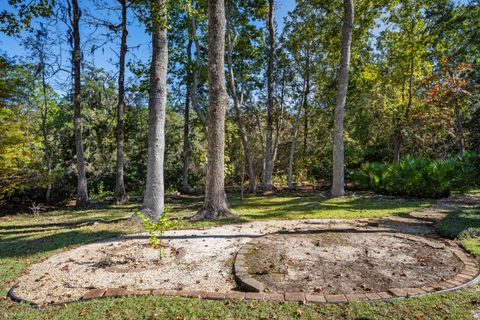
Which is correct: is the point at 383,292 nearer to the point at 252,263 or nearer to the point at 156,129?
the point at 252,263

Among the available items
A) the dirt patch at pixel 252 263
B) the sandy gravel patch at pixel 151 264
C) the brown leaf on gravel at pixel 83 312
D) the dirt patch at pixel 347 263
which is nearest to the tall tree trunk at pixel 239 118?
the sandy gravel patch at pixel 151 264

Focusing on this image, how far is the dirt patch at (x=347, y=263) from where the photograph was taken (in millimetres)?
3006

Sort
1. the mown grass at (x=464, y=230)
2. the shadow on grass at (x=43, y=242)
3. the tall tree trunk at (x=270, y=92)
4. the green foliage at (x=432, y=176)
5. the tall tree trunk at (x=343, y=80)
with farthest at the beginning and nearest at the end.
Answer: the tall tree trunk at (x=270, y=92) → the tall tree trunk at (x=343, y=80) → the green foliage at (x=432, y=176) → the shadow on grass at (x=43, y=242) → the mown grass at (x=464, y=230)

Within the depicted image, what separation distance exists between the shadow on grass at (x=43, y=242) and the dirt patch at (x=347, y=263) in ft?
11.2

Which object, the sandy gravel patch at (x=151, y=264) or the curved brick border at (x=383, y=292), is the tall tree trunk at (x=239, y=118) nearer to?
the sandy gravel patch at (x=151, y=264)

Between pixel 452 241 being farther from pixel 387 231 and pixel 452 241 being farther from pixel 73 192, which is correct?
pixel 73 192

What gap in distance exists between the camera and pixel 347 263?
3.60 m

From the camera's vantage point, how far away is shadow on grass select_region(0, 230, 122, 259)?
4855 millimetres

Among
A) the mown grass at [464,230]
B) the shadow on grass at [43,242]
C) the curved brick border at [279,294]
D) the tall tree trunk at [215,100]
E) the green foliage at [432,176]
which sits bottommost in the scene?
the shadow on grass at [43,242]

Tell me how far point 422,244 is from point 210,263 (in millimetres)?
3302

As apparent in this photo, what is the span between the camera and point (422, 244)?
435cm

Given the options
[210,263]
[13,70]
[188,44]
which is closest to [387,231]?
[210,263]

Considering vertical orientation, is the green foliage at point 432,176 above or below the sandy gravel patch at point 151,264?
above

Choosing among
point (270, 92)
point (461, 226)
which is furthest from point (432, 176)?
point (270, 92)
